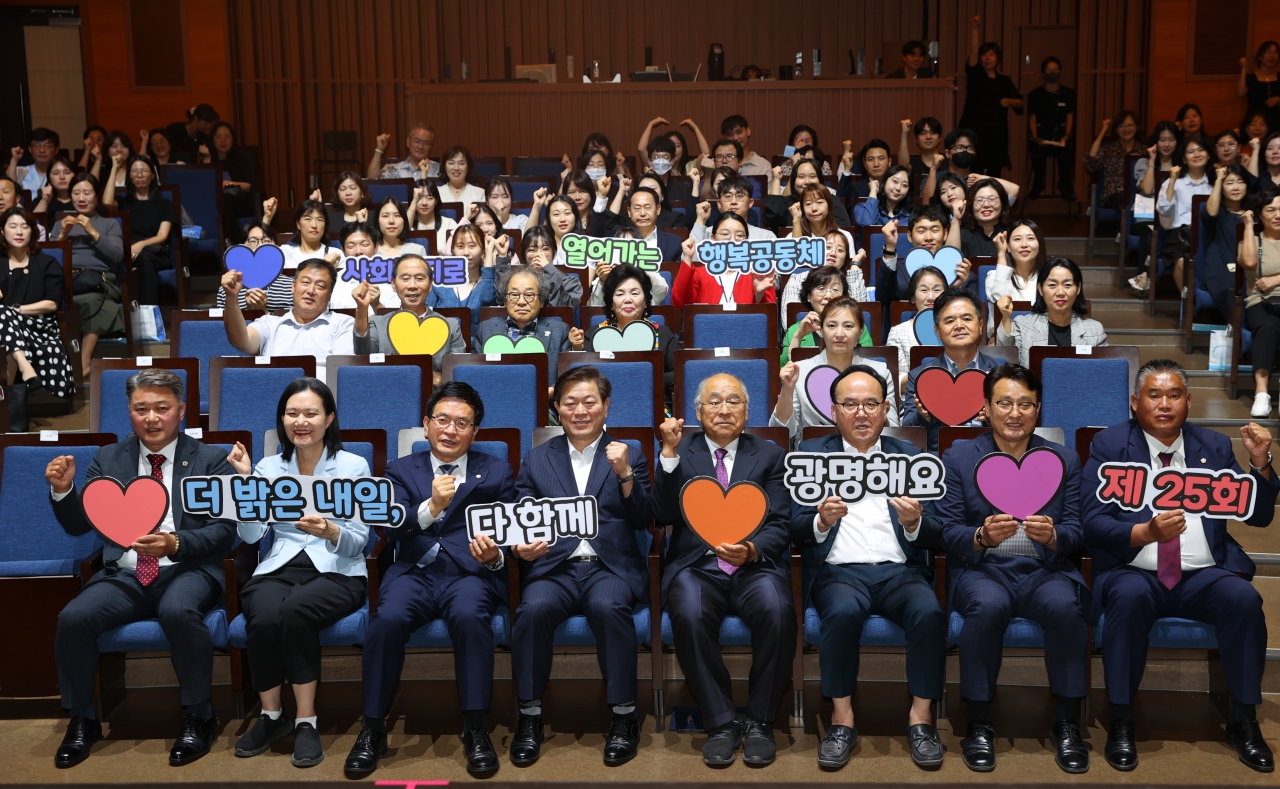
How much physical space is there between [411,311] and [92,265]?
2083 millimetres

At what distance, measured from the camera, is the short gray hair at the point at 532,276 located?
4.27 metres

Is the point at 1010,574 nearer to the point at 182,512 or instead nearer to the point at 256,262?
the point at 182,512

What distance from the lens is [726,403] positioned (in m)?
3.12

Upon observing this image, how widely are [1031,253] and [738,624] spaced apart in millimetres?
2193

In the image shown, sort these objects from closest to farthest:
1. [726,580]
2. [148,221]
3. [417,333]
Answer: [726,580]
[417,333]
[148,221]

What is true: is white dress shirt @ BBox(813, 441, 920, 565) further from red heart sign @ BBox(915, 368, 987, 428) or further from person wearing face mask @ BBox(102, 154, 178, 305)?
person wearing face mask @ BBox(102, 154, 178, 305)

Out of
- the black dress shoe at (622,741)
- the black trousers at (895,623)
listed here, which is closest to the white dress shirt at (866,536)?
the black trousers at (895,623)

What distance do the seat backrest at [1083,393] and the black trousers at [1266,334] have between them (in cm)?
137

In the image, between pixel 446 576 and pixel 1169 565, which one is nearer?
pixel 1169 565

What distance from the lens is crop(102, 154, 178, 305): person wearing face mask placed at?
6.18 meters

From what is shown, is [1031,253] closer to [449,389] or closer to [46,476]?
[449,389]

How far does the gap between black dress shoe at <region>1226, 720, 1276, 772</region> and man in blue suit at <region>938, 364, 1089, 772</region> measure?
364 mm

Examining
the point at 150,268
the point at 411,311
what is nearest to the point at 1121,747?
the point at 411,311

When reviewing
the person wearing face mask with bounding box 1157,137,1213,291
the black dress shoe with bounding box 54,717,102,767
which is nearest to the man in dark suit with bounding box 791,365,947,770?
the black dress shoe with bounding box 54,717,102,767
